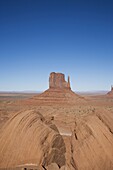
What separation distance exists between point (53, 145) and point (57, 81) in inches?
3395

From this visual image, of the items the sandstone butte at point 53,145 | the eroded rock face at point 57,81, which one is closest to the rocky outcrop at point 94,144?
the sandstone butte at point 53,145

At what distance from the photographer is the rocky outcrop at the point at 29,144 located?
765 cm

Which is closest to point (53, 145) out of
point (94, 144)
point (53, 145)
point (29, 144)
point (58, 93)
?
point (53, 145)

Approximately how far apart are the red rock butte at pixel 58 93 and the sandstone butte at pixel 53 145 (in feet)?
223

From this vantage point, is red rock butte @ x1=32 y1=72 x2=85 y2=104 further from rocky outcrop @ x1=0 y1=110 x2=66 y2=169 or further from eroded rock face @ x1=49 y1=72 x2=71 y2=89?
rocky outcrop @ x1=0 y1=110 x2=66 y2=169

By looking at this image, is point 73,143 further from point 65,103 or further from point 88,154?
point 65,103

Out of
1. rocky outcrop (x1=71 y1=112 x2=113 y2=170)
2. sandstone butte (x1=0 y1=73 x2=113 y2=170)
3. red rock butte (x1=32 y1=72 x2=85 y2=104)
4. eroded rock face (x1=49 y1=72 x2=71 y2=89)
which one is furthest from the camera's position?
eroded rock face (x1=49 y1=72 x2=71 y2=89)

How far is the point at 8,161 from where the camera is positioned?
24.9 feet

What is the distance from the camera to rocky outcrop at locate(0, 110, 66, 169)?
765 cm

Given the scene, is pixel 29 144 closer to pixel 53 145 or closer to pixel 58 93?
pixel 53 145

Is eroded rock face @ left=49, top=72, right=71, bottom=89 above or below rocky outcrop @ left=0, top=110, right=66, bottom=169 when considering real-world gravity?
above

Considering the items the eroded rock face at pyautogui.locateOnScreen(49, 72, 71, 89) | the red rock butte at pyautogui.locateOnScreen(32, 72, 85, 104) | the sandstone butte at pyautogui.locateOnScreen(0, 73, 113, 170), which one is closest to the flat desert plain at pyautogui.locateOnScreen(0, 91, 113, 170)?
the sandstone butte at pyautogui.locateOnScreen(0, 73, 113, 170)

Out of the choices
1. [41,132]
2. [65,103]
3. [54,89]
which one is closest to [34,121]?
[41,132]

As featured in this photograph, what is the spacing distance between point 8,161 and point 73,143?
123 inches
